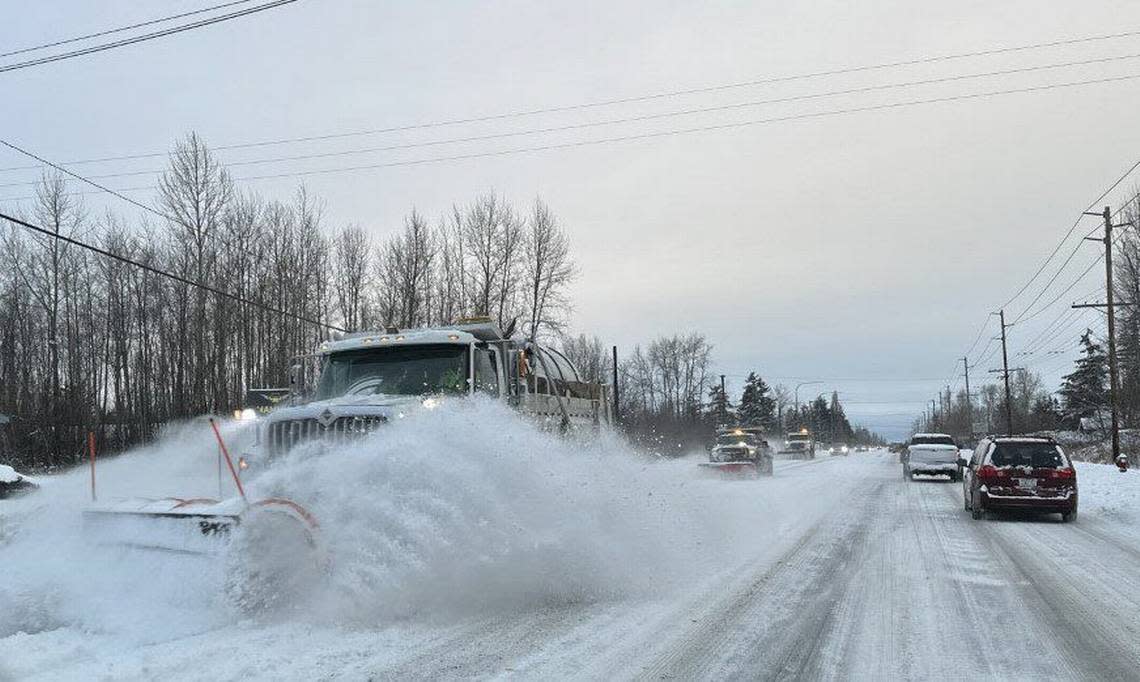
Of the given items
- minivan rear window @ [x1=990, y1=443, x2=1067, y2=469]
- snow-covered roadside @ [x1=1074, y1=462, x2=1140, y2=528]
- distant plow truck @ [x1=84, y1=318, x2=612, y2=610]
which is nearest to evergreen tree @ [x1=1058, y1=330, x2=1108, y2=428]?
snow-covered roadside @ [x1=1074, y1=462, x2=1140, y2=528]

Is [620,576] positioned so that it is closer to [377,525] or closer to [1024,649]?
[377,525]

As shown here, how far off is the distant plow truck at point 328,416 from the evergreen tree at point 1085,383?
71.1 m

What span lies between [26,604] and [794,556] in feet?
28.3

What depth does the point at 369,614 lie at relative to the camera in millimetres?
6824

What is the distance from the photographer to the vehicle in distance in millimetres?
29641

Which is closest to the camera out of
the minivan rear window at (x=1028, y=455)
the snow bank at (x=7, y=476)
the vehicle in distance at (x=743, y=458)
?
the minivan rear window at (x=1028, y=455)

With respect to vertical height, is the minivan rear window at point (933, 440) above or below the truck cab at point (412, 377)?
below

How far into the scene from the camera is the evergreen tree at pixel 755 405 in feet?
421

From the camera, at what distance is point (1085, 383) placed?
7531cm

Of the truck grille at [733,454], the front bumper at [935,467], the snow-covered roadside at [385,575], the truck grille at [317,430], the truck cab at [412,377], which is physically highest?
the truck cab at [412,377]

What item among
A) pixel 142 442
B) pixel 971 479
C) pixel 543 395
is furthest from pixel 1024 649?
pixel 142 442

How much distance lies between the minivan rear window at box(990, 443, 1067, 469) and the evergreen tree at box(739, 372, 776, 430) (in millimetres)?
112273

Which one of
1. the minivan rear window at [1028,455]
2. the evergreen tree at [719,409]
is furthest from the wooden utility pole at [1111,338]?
the evergreen tree at [719,409]

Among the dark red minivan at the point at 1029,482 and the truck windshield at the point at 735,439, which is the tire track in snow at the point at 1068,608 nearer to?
the dark red minivan at the point at 1029,482
